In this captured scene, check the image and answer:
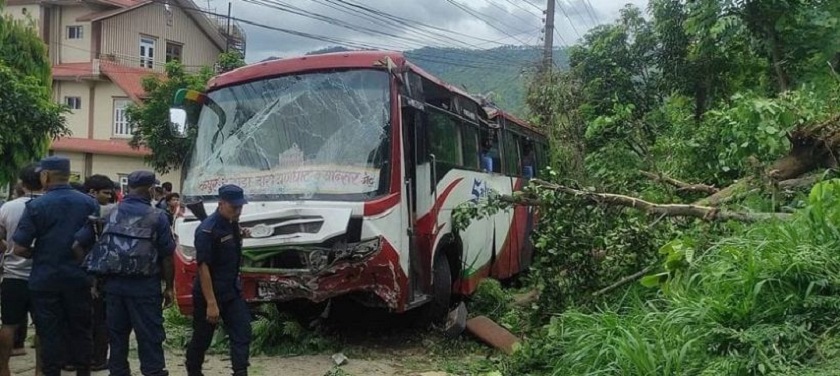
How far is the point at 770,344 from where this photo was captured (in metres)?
4.30

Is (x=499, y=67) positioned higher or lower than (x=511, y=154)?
higher

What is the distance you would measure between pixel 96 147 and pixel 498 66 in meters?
16.7

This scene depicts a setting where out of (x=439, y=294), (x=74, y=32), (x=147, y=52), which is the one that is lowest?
(x=439, y=294)

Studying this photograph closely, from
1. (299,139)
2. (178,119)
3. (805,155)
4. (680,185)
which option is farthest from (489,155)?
(178,119)

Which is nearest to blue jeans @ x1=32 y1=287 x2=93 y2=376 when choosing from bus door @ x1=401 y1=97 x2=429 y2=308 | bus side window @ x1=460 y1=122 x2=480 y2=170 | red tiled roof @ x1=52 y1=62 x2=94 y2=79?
bus door @ x1=401 y1=97 x2=429 y2=308

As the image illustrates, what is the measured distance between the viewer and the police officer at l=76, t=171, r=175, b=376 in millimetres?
5168

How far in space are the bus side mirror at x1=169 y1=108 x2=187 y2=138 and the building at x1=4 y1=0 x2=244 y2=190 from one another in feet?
77.4

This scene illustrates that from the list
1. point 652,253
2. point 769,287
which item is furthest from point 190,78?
point 769,287

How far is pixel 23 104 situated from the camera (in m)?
11.4

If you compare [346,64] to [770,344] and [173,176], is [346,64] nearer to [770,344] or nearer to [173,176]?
[770,344]

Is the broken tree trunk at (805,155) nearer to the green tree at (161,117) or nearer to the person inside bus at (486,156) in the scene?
the person inside bus at (486,156)

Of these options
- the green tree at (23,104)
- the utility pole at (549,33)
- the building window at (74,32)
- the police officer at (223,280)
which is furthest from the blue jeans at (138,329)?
the building window at (74,32)

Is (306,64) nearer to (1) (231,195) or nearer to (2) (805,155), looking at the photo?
(1) (231,195)

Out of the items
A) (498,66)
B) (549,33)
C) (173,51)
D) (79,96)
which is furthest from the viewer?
(173,51)
